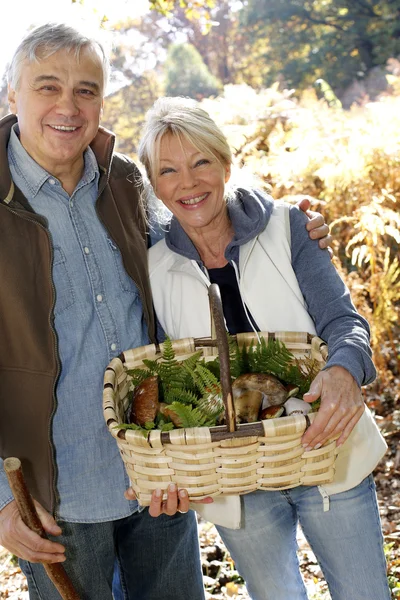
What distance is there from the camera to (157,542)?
7.14 ft

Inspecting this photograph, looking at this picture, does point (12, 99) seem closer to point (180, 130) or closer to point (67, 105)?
point (67, 105)

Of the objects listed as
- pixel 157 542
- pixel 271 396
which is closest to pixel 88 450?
pixel 157 542

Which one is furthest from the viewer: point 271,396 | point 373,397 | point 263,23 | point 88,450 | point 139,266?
point 263,23

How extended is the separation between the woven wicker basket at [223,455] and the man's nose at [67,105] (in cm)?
75

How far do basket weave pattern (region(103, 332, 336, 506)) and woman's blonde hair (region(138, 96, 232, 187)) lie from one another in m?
0.83

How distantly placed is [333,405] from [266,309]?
0.52 m

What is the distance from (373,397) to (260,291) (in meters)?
2.53

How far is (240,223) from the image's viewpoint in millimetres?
2131

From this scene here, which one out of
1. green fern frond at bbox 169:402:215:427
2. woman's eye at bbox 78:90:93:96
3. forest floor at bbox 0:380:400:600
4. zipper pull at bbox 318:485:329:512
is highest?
woman's eye at bbox 78:90:93:96

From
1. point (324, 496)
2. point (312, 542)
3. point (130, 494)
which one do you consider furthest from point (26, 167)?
point (312, 542)

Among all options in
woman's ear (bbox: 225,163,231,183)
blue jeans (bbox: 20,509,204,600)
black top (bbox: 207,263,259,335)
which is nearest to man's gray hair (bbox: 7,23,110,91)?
woman's ear (bbox: 225,163,231,183)

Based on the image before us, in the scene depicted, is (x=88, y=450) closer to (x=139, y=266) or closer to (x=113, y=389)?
(x=113, y=389)

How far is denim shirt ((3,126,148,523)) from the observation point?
1.95 meters

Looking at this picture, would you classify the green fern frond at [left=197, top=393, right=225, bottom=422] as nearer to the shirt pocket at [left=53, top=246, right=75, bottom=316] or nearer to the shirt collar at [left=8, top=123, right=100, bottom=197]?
the shirt pocket at [left=53, top=246, right=75, bottom=316]
